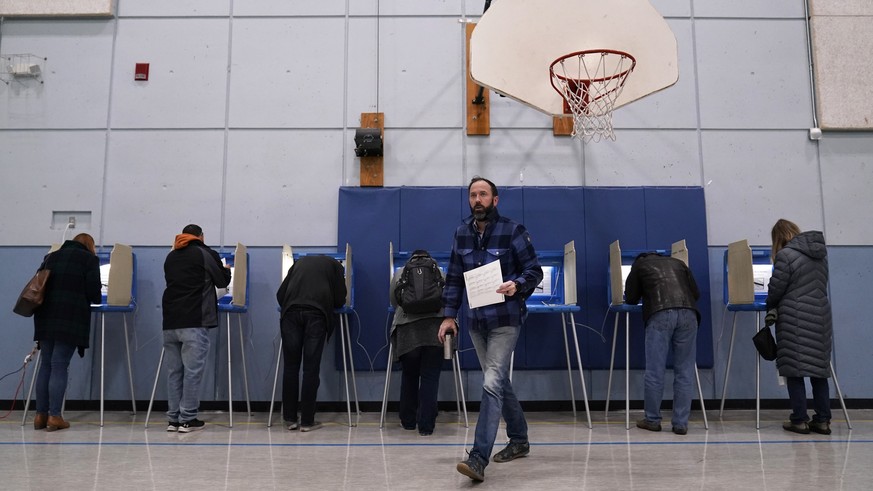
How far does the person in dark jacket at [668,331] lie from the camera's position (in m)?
4.39

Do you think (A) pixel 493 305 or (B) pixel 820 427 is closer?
(A) pixel 493 305

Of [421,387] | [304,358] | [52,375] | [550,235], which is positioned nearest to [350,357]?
[304,358]

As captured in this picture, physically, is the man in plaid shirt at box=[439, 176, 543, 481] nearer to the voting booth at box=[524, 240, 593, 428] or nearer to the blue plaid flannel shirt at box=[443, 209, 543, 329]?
the blue plaid flannel shirt at box=[443, 209, 543, 329]

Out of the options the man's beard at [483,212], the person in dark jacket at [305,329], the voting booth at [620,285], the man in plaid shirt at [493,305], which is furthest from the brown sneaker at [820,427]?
the person in dark jacket at [305,329]

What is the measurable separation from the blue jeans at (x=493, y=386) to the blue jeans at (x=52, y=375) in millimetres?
3132

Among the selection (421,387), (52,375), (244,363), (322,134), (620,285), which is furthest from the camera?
(322,134)

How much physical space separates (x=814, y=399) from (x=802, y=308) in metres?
0.62

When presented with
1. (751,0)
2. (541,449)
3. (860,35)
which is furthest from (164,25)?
(860,35)

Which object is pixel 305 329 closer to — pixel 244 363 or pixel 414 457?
pixel 244 363

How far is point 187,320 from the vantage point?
4.44 m

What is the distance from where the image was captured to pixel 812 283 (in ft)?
14.0

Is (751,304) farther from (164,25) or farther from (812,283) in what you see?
(164,25)

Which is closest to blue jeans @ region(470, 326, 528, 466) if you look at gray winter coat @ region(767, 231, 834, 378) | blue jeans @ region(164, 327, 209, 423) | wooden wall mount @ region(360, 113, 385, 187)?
gray winter coat @ region(767, 231, 834, 378)

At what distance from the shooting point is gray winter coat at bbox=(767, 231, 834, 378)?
422 centimetres
